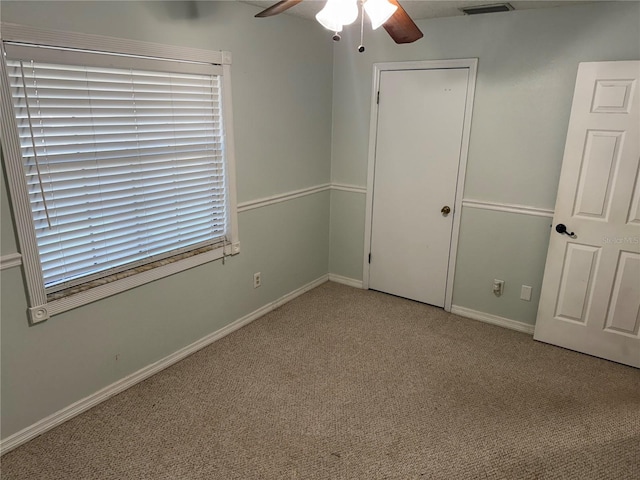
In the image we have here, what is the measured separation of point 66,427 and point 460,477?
196 cm

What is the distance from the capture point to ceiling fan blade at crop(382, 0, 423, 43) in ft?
6.25

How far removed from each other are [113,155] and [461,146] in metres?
2.36

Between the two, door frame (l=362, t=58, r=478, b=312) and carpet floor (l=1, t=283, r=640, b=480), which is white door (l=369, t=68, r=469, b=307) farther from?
carpet floor (l=1, t=283, r=640, b=480)

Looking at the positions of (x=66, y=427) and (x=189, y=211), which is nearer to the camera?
(x=66, y=427)

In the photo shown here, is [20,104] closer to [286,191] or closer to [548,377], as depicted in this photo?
[286,191]

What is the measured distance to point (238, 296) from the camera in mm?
3238

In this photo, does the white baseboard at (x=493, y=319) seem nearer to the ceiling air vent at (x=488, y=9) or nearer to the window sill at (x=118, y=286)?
the window sill at (x=118, y=286)

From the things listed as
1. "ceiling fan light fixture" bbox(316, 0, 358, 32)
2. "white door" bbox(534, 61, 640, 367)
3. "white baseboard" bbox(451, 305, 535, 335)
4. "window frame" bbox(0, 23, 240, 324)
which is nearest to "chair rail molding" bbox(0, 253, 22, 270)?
"window frame" bbox(0, 23, 240, 324)

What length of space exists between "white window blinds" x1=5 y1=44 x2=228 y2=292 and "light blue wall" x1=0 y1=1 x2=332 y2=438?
157 millimetres

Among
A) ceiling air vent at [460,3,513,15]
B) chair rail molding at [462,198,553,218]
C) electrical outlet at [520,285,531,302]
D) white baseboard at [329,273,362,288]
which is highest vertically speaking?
ceiling air vent at [460,3,513,15]

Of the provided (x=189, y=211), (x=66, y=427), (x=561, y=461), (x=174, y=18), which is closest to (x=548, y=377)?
(x=561, y=461)

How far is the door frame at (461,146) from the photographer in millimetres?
3123

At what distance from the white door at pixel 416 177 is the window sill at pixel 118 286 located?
139 cm

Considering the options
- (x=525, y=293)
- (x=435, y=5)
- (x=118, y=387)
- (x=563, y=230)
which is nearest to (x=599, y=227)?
(x=563, y=230)
